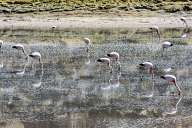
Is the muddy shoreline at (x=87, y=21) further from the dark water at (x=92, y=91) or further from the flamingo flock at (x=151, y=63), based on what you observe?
the dark water at (x=92, y=91)

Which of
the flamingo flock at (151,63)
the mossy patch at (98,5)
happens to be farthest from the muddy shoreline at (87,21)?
the flamingo flock at (151,63)

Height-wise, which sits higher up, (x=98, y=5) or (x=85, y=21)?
(x=98, y=5)

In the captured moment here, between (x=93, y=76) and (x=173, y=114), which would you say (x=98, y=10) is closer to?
(x=93, y=76)

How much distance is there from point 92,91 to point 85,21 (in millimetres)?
9737

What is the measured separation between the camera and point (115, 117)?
12.5m

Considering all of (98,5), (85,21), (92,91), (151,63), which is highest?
(151,63)

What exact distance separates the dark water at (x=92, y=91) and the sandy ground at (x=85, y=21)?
4158 millimetres

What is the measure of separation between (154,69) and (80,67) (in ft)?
7.35

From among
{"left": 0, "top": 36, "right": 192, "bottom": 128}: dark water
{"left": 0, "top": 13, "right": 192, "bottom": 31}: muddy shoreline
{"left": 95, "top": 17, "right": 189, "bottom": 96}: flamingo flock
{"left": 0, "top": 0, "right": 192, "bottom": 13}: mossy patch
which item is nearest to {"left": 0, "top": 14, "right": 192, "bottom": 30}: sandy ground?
{"left": 0, "top": 13, "right": 192, "bottom": 31}: muddy shoreline

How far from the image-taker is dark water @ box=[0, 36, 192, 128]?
12.4 meters

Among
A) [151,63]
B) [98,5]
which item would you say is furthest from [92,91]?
[98,5]

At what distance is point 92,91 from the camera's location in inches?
568

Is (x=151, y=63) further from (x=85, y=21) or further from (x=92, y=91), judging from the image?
(x=85, y=21)

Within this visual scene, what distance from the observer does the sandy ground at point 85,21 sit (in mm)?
23469
